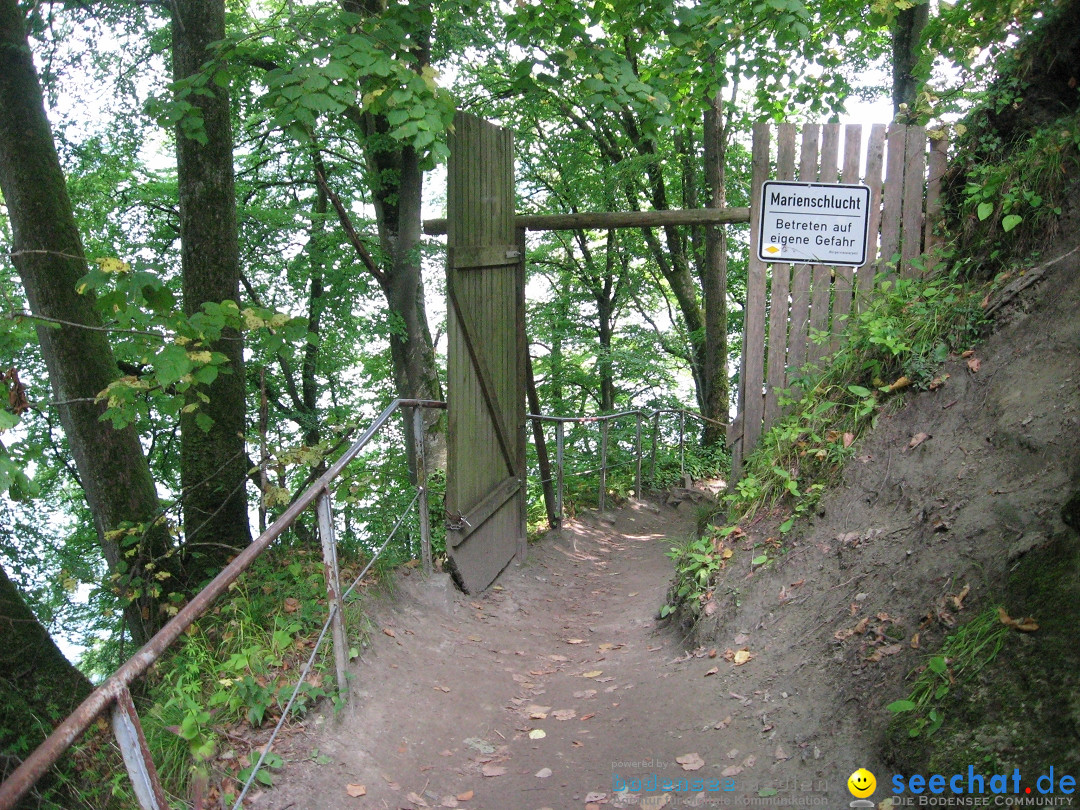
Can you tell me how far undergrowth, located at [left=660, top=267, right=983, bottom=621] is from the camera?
4.17 metres

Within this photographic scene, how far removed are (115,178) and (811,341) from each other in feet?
31.8

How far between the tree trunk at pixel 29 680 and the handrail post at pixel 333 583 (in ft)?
4.51

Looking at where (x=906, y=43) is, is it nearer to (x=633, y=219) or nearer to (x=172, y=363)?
(x=633, y=219)

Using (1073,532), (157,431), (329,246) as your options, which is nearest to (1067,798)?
(1073,532)

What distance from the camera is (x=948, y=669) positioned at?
2621mm

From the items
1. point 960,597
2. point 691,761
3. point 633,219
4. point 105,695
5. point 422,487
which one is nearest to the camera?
point 105,695

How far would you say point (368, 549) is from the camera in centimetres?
517

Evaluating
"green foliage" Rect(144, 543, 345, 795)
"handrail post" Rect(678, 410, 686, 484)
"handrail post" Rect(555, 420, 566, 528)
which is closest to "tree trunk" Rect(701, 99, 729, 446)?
"handrail post" Rect(678, 410, 686, 484)

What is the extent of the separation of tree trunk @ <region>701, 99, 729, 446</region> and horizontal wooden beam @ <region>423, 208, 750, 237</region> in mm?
5386

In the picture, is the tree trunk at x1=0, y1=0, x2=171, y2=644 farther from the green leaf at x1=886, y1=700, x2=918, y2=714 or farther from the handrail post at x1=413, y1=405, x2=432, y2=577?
the green leaf at x1=886, y1=700, x2=918, y2=714

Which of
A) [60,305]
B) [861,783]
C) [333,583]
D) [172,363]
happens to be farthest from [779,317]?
[60,305]

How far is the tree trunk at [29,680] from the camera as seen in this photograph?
11.3 feet

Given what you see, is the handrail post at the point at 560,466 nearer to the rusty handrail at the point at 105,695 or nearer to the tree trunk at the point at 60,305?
the tree trunk at the point at 60,305

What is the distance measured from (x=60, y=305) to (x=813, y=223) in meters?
4.89
